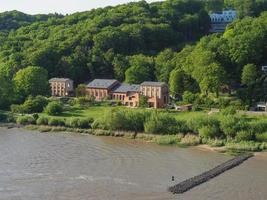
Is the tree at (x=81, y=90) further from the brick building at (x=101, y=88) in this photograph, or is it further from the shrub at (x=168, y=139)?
the shrub at (x=168, y=139)

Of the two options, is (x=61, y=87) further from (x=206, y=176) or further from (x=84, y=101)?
(x=206, y=176)

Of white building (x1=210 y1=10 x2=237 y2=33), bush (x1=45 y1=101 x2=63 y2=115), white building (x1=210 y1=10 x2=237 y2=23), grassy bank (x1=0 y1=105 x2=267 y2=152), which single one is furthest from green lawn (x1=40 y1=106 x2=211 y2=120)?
white building (x1=210 y1=10 x2=237 y2=23)

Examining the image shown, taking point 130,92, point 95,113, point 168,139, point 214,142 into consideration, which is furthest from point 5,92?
point 214,142

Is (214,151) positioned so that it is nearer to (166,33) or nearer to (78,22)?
(166,33)

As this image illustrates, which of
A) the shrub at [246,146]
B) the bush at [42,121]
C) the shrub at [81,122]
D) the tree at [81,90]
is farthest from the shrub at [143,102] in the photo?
the shrub at [246,146]

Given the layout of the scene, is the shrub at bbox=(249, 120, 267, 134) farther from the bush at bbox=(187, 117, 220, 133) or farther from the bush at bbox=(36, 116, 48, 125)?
the bush at bbox=(36, 116, 48, 125)

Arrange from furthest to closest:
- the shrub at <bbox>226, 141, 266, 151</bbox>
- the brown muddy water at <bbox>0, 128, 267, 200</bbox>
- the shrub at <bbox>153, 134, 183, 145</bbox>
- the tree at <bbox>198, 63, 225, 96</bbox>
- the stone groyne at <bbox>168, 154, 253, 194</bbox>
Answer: the tree at <bbox>198, 63, 225, 96</bbox>, the shrub at <bbox>153, 134, 183, 145</bbox>, the shrub at <bbox>226, 141, 266, 151</bbox>, the stone groyne at <bbox>168, 154, 253, 194</bbox>, the brown muddy water at <bbox>0, 128, 267, 200</bbox>
